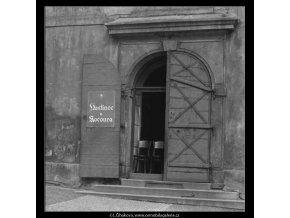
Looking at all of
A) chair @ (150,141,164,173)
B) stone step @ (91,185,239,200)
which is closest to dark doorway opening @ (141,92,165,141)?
chair @ (150,141,164,173)

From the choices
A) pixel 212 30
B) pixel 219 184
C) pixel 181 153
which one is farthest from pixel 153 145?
pixel 212 30

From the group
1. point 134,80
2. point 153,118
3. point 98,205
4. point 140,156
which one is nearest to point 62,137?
point 140,156

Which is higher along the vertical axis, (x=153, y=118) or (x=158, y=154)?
(x=153, y=118)

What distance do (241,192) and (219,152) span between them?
1.02 meters

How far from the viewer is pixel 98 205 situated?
947 centimetres

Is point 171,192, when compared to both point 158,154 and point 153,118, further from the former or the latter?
point 153,118

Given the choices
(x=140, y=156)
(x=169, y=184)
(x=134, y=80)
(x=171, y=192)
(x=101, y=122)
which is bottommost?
(x=171, y=192)

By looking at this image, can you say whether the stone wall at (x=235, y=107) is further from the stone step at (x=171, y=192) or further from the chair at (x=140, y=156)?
the chair at (x=140, y=156)

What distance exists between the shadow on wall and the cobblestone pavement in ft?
4.44

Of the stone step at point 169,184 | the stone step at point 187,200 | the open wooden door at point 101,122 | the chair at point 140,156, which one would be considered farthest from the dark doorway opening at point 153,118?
the stone step at point 187,200

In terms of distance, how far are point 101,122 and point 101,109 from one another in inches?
12.5

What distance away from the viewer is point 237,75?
35.0 feet

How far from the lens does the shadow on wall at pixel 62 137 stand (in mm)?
11602

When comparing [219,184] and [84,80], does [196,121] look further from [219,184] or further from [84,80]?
[84,80]
